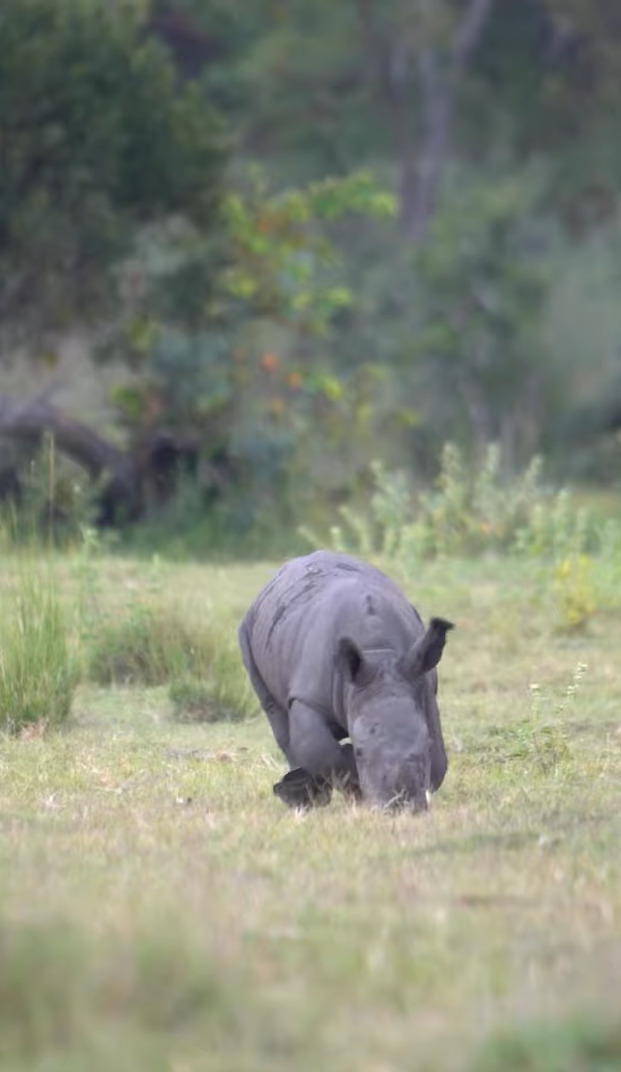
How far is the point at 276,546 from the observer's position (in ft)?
62.7

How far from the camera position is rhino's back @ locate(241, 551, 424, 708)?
8.38 metres

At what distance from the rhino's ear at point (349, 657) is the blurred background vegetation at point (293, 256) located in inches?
178

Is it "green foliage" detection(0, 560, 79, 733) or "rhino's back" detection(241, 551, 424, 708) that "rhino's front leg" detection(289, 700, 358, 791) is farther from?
"green foliage" detection(0, 560, 79, 733)

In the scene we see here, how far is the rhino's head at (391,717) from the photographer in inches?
311

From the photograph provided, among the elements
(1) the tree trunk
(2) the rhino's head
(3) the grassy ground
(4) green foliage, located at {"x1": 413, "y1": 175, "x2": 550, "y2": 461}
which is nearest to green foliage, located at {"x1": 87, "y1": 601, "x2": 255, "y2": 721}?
(3) the grassy ground

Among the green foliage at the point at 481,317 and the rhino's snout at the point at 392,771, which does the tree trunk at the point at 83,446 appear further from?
the rhino's snout at the point at 392,771

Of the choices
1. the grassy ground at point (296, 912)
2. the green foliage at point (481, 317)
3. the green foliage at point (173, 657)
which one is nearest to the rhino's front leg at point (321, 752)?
the grassy ground at point (296, 912)

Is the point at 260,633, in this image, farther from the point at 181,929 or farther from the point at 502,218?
the point at 502,218

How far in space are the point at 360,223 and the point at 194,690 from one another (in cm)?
2168

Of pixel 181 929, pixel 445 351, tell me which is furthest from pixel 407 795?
pixel 445 351

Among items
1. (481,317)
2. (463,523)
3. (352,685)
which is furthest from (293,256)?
(352,685)

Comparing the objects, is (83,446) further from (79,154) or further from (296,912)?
(296,912)

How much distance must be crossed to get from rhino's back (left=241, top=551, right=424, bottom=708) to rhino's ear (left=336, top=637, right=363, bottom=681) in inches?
8.1

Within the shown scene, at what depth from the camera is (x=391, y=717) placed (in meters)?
7.95
